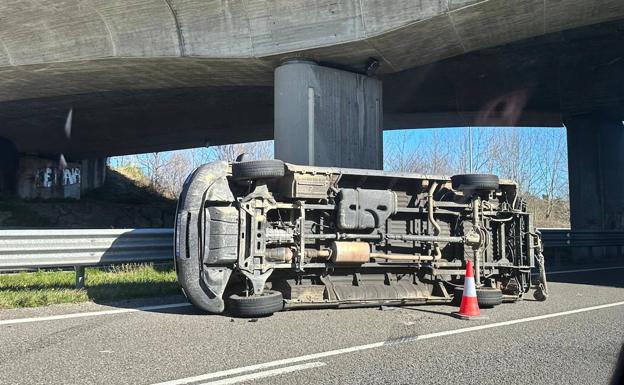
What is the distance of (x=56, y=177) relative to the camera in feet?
115

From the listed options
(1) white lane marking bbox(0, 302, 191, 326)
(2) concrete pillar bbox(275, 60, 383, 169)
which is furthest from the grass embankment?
(2) concrete pillar bbox(275, 60, 383, 169)

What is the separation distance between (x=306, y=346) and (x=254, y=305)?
4.42ft

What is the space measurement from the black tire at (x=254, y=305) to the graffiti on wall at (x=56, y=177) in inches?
1298

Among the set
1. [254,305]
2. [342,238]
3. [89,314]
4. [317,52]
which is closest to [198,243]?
[254,305]

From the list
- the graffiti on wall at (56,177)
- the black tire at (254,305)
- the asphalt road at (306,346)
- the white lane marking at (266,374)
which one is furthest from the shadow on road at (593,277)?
the graffiti on wall at (56,177)

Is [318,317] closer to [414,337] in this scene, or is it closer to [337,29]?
[414,337]

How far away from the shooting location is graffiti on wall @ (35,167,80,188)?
33.6 meters

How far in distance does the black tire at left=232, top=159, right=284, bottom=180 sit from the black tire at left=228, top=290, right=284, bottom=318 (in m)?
1.53

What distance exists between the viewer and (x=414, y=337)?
5.06 meters

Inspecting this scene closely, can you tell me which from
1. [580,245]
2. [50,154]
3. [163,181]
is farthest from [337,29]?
[163,181]

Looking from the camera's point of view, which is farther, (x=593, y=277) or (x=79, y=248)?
(x=593, y=277)

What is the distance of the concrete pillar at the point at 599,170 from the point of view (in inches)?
779

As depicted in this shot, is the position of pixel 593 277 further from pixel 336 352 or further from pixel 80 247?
pixel 80 247

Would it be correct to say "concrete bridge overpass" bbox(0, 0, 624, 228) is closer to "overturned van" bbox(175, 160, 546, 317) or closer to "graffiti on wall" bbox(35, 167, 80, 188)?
"overturned van" bbox(175, 160, 546, 317)
